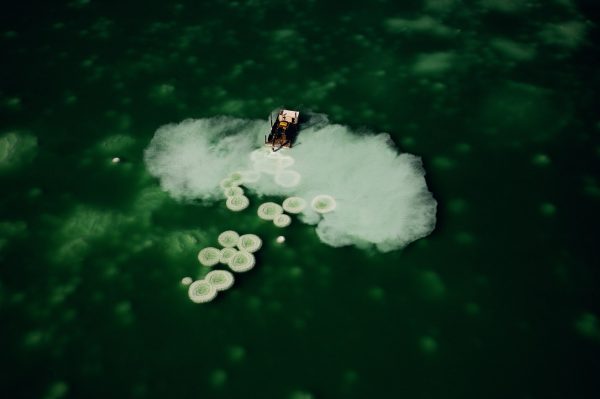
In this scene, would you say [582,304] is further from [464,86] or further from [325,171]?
[464,86]

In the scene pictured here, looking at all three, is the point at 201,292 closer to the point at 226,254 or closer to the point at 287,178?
the point at 226,254

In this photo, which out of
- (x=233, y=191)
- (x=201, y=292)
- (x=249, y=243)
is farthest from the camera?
(x=233, y=191)

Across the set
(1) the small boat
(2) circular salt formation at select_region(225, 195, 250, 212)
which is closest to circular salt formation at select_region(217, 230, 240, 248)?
(2) circular salt formation at select_region(225, 195, 250, 212)

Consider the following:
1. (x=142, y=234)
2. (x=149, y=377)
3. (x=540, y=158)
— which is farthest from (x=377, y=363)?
(x=540, y=158)

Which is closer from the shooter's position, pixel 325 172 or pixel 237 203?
→ pixel 237 203

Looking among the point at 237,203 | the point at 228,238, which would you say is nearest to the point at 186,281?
the point at 228,238

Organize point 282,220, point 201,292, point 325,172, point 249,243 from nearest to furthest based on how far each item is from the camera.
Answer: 1. point 201,292
2. point 249,243
3. point 282,220
4. point 325,172

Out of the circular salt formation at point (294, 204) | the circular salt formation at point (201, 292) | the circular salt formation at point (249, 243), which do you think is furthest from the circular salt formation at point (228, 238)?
the circular salt formation at point (294, 204)

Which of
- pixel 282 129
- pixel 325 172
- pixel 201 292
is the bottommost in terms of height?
pixel 201 292
